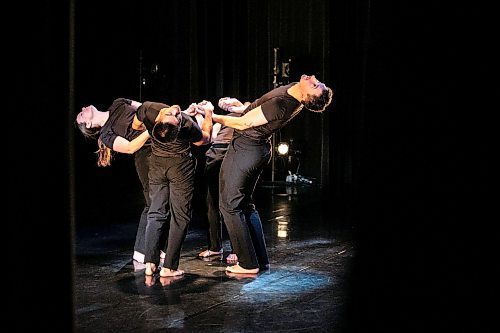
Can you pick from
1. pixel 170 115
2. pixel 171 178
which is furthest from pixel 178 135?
pixel 171 178

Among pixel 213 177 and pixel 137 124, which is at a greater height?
pixel 137 124

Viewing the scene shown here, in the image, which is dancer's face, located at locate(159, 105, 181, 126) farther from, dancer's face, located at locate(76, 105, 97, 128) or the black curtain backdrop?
the black curtain backdrop

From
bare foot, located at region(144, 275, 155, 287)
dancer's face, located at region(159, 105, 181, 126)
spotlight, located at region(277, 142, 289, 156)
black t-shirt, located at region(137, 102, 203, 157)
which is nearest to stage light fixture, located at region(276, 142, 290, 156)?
spotlight, located at region(277, 142, 289, 156)

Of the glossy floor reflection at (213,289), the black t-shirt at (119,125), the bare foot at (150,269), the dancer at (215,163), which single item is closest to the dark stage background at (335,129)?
the glossy floor reflection at (213,289)

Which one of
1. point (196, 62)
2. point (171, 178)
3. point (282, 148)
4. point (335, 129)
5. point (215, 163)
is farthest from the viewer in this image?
point (282, 148)

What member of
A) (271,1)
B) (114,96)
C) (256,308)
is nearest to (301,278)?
(256,308)

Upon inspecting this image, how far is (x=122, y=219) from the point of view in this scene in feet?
23.6

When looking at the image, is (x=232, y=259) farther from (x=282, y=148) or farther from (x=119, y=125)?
(x=282, y=148)

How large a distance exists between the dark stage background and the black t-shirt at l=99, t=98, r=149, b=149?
50 centimetres

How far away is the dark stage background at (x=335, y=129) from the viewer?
1777 mm

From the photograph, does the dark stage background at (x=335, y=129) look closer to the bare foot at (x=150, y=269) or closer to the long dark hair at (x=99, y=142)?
the long dark hair at (x=99, y=142)

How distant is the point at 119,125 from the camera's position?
16.2ft

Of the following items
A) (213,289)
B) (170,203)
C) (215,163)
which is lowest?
(213,289)

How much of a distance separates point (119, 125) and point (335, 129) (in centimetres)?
506
